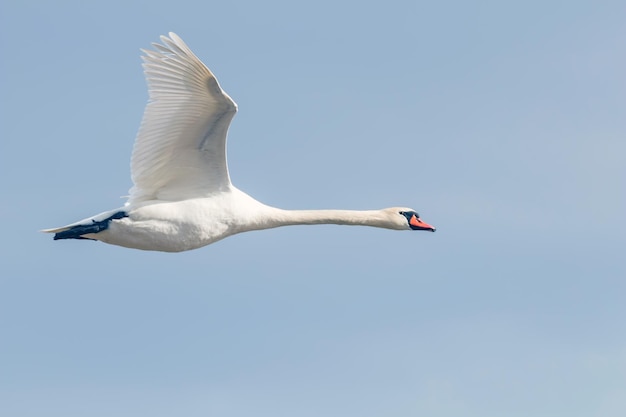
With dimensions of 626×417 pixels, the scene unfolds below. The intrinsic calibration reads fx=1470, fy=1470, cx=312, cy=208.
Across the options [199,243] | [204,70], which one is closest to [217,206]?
[199,243]

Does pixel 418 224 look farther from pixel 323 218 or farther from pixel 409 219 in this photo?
pixel 323 218

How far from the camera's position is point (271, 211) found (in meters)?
23.3

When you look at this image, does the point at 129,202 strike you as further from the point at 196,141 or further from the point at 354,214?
the point at 354,214

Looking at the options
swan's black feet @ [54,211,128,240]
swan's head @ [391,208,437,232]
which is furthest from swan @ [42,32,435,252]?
swan's head @ [391,208,437,232]

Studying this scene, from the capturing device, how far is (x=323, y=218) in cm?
2409

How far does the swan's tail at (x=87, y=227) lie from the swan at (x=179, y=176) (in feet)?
0.05

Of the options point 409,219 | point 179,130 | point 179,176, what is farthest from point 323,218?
point 179,130

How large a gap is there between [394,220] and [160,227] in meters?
4.44

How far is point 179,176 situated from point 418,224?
442 centimetres

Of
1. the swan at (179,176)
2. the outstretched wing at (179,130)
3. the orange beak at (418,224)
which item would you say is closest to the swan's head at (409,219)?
the orange beak at (418,224)

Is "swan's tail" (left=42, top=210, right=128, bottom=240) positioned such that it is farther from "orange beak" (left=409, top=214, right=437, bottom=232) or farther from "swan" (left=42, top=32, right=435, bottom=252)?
"orange beak" (left=409, top=214, right=437, bottom=232)

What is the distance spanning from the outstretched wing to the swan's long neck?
98cm

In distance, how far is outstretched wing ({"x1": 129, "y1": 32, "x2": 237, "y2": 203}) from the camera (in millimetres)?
21562

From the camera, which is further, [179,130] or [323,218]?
[323,218]
